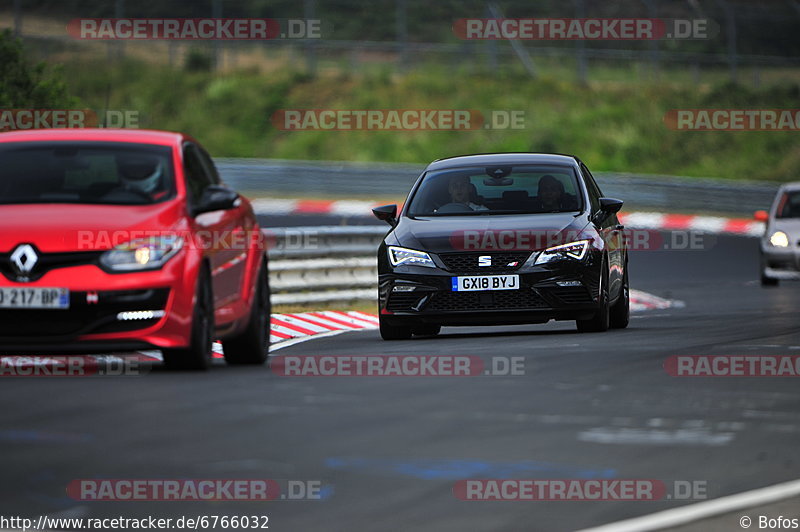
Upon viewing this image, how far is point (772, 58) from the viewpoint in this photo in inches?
2012

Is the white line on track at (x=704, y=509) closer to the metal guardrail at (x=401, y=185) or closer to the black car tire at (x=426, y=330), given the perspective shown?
the black car tire at (x=426, y=330)

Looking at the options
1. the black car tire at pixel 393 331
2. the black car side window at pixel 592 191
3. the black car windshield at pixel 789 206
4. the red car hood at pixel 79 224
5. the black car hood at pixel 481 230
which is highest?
the red car hood at pixel 79 224

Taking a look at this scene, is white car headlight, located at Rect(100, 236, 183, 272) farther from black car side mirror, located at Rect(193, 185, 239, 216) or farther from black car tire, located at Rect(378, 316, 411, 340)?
black car tire, located at Rect(378, 316, 411, 340)

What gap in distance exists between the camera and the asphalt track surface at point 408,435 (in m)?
6.72

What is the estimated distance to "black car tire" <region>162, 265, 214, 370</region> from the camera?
10617 millimetres

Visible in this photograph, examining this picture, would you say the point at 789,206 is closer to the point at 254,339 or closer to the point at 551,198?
the point at 551,198

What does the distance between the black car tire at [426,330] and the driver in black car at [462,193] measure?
1.11m

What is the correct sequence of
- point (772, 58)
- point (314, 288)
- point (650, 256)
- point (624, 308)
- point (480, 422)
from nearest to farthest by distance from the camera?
point (480, 422)
point (624, 308)
point (314, 288)
point (650, 256)
point (772, 58)

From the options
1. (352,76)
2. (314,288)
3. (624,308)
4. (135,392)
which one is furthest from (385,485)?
(352,76)

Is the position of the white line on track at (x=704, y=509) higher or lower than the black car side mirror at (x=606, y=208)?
higher

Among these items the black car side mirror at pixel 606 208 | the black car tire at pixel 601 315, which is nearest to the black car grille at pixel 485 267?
the black car tire at pixel 601 315

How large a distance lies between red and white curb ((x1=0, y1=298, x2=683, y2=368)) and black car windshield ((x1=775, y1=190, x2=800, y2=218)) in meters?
3.15

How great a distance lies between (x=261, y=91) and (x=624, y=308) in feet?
136

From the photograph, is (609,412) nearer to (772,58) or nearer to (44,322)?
(44,322)
